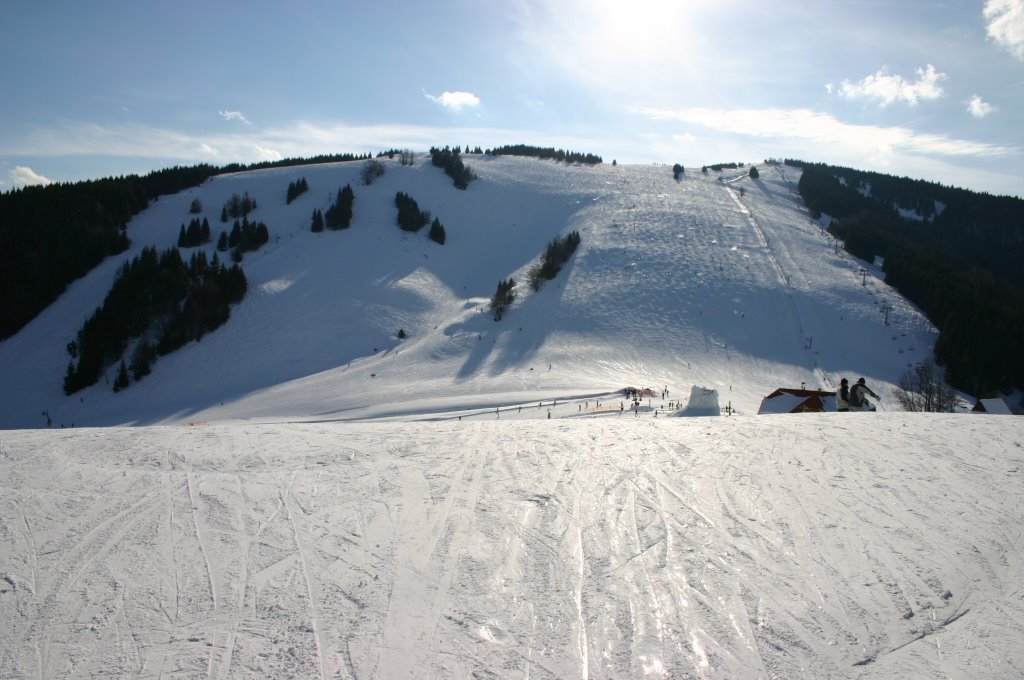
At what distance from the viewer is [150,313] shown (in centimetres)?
3978

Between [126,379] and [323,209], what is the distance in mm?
→ 28915

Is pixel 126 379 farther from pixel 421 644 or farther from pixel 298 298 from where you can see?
pixel 421 644

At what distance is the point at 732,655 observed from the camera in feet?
13.3

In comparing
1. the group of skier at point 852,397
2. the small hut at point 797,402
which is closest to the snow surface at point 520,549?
the group of skier at point 852,397

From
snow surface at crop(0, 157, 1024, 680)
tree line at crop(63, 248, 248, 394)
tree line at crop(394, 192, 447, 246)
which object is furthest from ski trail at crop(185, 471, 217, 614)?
tree line at crop(394, 192, 447, 246)

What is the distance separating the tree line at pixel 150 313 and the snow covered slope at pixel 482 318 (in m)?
1.14

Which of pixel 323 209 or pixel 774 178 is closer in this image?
pixel 323 209

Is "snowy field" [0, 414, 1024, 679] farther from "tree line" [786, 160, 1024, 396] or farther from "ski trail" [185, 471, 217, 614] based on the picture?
"tree line" [786, 160, 1024, 396]

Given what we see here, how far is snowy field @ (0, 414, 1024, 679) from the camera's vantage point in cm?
406

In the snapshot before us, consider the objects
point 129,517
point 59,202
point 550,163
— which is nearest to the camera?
point 129,517

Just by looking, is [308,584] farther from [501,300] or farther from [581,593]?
[501,300]

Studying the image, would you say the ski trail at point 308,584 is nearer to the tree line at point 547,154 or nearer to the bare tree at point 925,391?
the bare tree at point 925,391

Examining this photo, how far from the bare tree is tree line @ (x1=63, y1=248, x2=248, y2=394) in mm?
46492

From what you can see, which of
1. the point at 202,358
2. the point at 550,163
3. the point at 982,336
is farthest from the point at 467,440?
the point at 550,163
